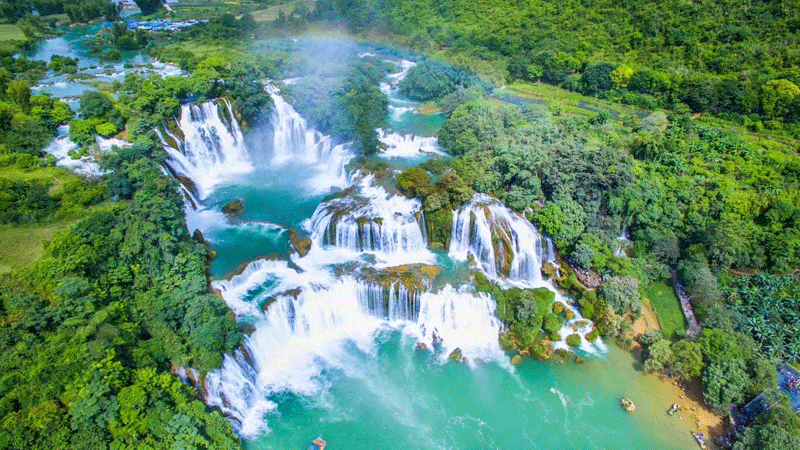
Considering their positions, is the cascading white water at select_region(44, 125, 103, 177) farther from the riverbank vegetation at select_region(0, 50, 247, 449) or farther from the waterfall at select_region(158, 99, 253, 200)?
the waterfall at select_region(158, 99, 253, 200)

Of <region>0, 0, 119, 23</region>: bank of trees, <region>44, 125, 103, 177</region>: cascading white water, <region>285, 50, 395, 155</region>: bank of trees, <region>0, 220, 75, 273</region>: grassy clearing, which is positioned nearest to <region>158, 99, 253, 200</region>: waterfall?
<region>44, 125, 103, 177</region>: cascading white water

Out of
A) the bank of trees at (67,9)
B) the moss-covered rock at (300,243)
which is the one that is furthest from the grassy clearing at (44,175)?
the bank of trees at (67,9)

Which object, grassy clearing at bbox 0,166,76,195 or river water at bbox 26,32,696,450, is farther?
grassy clearing at bbox 0,166,76,195

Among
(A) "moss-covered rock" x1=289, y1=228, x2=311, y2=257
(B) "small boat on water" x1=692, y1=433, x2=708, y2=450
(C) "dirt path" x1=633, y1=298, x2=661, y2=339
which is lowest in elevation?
(B) "small boat on water" x1=692, y1=433, x2=708, y2=450

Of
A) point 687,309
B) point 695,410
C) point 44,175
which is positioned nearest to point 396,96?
point 44,175

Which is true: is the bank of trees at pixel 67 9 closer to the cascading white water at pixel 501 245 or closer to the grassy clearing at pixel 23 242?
the grassy clearing at pixel 23 242

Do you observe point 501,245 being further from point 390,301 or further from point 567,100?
point 567,100

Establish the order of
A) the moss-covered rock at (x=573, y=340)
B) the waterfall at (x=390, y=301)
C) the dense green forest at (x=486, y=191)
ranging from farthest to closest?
the waterfall at (x=390, y=301) < the moss-covered rock at (x=573, y=340) < the dense green forest at (x=486, y=191)

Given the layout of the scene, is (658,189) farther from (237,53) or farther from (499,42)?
(237,53)
